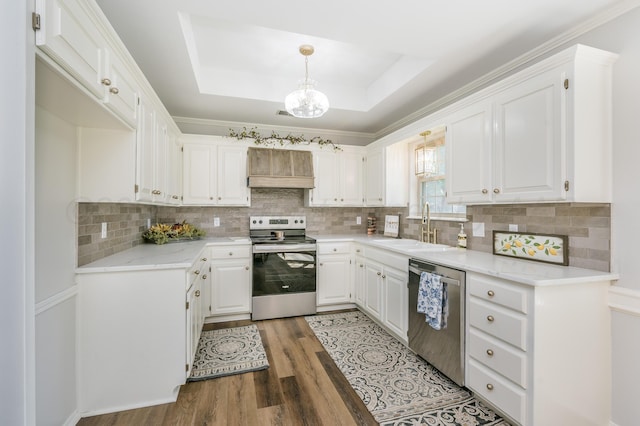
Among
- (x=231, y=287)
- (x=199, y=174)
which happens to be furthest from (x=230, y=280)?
(x=199, y=174)

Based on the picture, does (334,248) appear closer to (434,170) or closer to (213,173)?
(434,170)

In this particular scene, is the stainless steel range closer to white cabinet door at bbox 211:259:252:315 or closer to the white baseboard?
white cabinet door at bbox 211:259:252:315

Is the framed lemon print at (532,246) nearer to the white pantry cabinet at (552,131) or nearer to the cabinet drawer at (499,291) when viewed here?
the white pantry cabinet at (552,131)

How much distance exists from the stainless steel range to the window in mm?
1526

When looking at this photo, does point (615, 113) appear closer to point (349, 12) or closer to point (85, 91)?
point (349, 12)

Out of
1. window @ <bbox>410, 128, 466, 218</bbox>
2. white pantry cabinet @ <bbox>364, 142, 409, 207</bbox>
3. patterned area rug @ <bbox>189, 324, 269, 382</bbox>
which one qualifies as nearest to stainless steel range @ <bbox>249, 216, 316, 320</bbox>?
patterned area rug @ <bbox>189, 324, 269, 382</bbox>

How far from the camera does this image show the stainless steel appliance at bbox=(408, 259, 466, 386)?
2.10 metres

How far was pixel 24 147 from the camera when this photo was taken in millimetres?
891

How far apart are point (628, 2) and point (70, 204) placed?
11.7 ft

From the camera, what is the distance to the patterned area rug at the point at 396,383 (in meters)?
1.89

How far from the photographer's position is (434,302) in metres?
2.24

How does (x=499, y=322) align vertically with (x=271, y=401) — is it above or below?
above

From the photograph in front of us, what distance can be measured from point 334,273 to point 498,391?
2.17 meters

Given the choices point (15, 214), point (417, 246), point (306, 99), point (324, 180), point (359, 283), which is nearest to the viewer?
point (15, 214)
